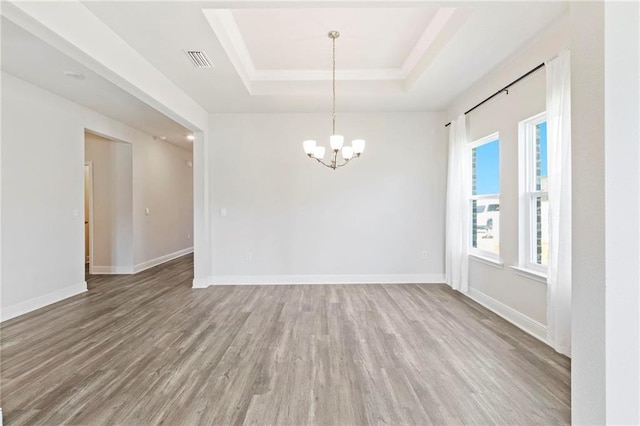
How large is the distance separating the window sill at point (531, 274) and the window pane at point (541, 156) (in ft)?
2.76

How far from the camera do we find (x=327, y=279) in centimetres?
499

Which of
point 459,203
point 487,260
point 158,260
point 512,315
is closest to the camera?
point 512,315

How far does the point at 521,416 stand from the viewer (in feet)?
5.93

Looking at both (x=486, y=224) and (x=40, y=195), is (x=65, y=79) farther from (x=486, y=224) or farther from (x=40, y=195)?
(x=486, y=224)

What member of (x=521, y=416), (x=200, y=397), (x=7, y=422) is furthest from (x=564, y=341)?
(x=7, y=422)

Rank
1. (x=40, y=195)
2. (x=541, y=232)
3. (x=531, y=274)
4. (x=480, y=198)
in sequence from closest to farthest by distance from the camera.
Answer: (x=531, y=274)
(x=541, y=232)
(x=40, y=195)
(x=480, y=198)

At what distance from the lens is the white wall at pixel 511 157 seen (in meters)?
2.85

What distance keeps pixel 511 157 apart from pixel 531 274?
4.19 feet

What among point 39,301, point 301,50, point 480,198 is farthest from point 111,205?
point 480,198

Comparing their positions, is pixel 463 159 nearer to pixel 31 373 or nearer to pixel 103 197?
pixel 31 373

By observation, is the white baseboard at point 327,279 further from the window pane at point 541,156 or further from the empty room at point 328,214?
the window pane at point 541,156

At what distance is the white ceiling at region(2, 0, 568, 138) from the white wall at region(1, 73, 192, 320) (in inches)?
11.8
